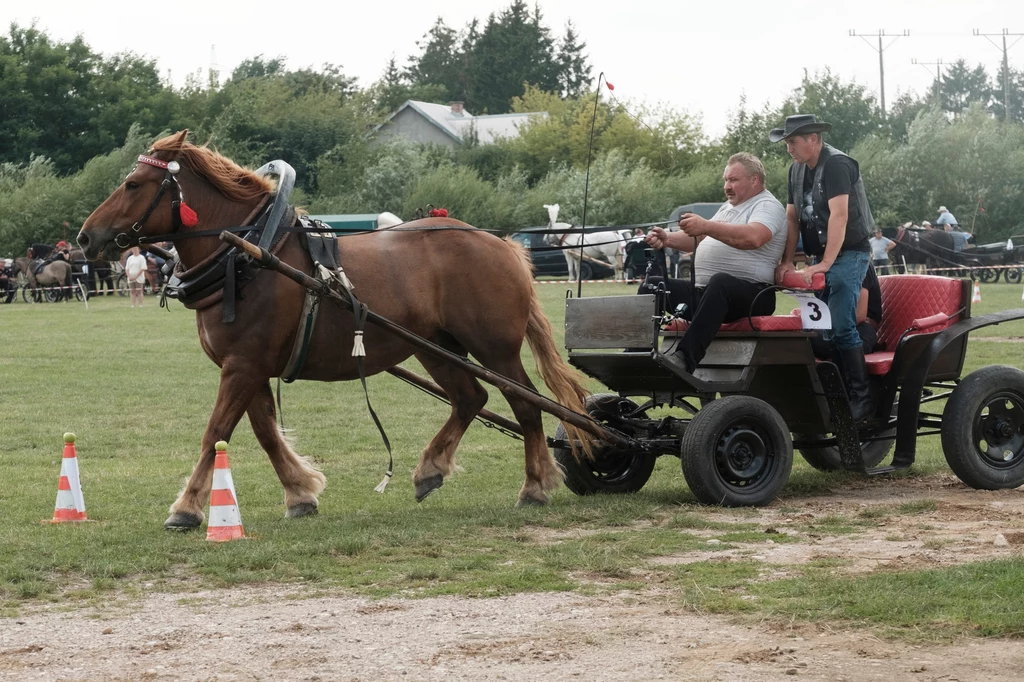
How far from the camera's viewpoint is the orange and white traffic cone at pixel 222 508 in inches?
273

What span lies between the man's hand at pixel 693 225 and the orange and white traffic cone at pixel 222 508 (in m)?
2.79

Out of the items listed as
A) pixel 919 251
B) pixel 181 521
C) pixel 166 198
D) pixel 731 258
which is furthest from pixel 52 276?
pixel 731 258

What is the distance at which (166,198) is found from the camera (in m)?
7.60

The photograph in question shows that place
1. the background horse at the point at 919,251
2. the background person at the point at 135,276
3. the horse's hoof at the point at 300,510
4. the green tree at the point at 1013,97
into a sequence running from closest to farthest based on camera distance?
the horse's hoof at the point at 300,510 < the background person at the point at 135,276 < the background horse at the point at 919,251 < the green tree at the point at 1013,97

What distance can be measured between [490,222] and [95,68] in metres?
21.9

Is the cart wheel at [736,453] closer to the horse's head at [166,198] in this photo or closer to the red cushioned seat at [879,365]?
the red cushioned seat at [879,365]

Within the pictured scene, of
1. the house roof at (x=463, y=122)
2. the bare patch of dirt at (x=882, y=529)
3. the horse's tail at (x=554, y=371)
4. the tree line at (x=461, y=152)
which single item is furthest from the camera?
the house roof at (x=463, y=122)

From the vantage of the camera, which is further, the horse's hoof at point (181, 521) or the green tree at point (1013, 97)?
the green tree at point (1013, 97)

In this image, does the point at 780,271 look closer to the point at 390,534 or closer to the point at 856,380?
the point at 856,380

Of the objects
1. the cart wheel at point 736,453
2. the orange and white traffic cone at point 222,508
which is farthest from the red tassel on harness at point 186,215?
the cart wheel at point 736,453

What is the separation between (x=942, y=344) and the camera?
8.20 m

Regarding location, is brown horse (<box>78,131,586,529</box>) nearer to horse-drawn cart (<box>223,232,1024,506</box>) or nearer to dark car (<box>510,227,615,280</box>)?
horse-drawn cart (<box>223,232,1024,506</box>)

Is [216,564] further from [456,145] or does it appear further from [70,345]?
[456,145]

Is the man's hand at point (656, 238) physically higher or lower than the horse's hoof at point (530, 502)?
higher
